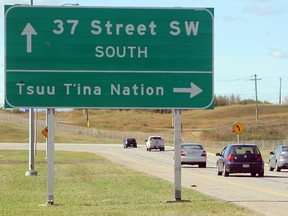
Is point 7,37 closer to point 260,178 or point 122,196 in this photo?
point 122,196

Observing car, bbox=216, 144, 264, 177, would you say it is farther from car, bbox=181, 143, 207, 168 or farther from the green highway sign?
the green highway sign

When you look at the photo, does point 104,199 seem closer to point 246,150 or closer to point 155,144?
point 246,150

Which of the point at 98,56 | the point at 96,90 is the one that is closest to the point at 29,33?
the point at 98,56

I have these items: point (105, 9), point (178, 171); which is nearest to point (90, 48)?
point (105, 9)

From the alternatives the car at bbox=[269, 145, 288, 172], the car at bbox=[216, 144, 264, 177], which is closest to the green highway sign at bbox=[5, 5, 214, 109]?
the car at bbox=[216, 144, 264, 177]

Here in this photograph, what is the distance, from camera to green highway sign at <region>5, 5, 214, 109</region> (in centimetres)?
2148

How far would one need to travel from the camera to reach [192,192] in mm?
25672

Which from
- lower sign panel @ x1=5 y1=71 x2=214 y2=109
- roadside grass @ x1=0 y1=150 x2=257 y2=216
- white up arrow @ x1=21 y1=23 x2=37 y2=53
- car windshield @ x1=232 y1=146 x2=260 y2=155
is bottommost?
roadside grass @ x1=0 y1=150 x2=257 y2=216

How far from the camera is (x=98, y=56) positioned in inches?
851

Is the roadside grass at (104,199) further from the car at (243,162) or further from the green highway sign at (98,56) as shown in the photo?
the car at (243,162)

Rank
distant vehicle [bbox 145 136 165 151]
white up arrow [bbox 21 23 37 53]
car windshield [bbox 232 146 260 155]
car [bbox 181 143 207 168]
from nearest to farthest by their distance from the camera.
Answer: white up arrow [bbox 21 23 37 53], car windshield [bbox 232 146 260 155], car [bbox 181 143 207 168], distant vehicle [bbox 145 136 165 151]

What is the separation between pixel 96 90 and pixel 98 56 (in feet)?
2.88

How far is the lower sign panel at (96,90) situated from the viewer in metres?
21.5

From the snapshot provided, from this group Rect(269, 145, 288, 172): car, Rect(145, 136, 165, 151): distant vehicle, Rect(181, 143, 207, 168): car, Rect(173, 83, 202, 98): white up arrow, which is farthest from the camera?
Rect(145, 136, 165, 151): distant vehicle
